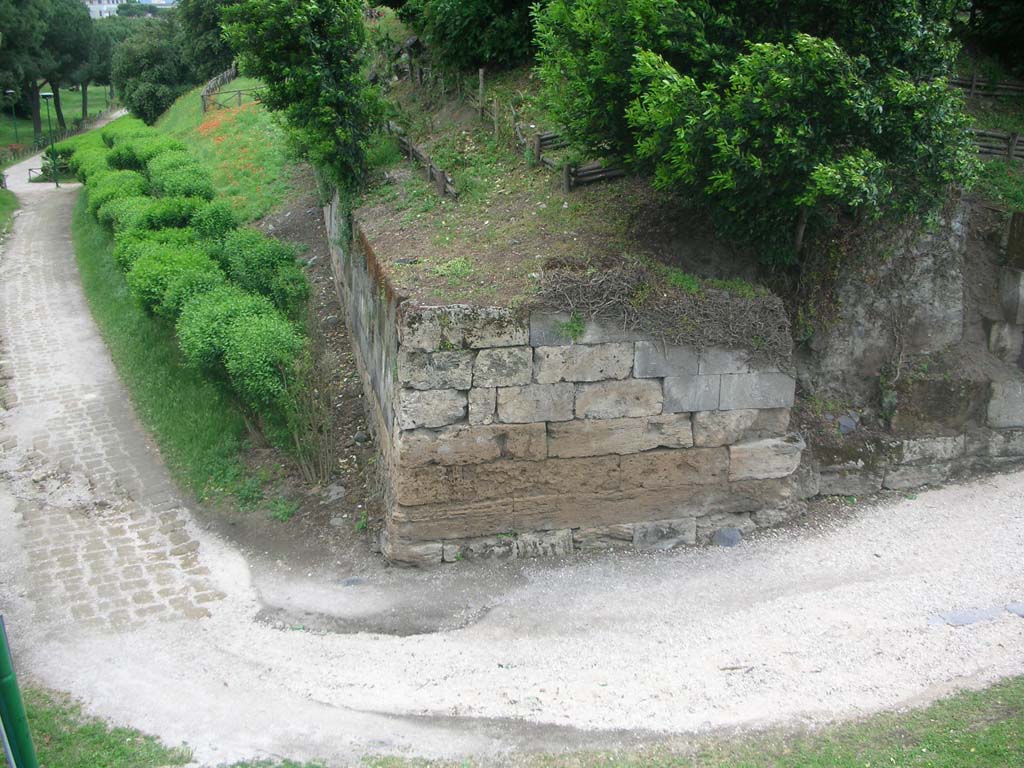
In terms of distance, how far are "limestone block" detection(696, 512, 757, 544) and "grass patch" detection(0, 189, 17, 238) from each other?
20.8m

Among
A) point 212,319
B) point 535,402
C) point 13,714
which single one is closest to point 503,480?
point 535,402

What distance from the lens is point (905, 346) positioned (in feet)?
36.0

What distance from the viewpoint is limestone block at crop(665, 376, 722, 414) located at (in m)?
9.20

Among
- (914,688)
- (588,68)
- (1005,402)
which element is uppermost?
(588,68)

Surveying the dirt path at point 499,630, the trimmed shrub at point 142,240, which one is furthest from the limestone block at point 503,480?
the trimmed shrub at point 142,240

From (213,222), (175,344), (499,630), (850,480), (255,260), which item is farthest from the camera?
(213,222)

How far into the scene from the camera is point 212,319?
11578mm

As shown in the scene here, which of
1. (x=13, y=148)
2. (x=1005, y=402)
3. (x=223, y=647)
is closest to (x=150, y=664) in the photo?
(x=223, y=647)

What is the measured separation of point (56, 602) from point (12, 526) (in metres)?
1.96

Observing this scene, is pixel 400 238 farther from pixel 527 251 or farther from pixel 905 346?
pixel 905 346

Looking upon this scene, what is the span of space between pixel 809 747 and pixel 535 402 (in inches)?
156

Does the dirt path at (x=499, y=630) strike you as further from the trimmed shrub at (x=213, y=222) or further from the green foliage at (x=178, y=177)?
the green foliage at (x=178, y=177)

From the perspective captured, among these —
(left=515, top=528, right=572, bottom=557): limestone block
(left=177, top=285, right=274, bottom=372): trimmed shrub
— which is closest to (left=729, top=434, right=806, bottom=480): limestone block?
(left=515, top=528, right=572, bottom=557): limestone block

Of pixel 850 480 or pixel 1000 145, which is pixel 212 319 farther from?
pixel 1000 145
